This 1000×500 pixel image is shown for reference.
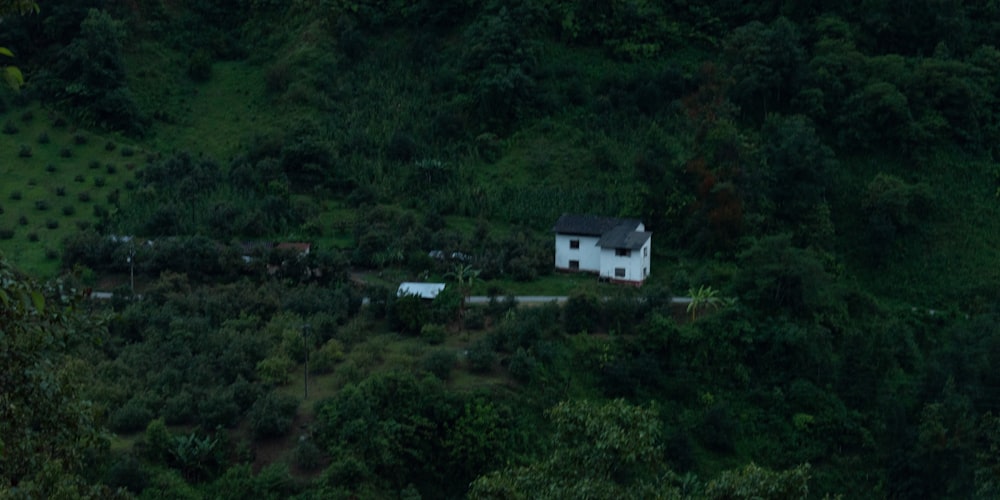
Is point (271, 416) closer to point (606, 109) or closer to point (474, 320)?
point (474, 320)

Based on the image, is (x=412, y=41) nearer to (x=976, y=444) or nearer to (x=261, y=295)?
(x=261, y=295)

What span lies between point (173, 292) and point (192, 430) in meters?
6.95

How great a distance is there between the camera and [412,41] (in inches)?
1647

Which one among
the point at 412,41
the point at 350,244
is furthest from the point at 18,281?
the point at 412,41

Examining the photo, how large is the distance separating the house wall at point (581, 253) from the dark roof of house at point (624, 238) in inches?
14.1

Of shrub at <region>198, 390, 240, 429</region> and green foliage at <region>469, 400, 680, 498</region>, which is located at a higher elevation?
green foliage at <region>469, 400, 680, 498</region>

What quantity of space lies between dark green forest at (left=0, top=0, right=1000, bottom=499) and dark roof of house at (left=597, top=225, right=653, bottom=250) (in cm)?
109

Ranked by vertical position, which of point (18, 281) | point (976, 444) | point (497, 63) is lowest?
point (976, 444)

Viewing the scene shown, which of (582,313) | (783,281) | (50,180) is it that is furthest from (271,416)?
(50,180)

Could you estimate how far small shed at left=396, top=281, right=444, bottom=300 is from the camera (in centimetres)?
2991

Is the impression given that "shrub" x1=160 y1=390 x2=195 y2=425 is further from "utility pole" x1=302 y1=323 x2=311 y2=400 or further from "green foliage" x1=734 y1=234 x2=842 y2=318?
"green foliage" x1=734 y1=234 x2=842 y2=318

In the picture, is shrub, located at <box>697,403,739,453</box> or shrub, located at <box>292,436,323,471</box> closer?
shrub, located at <box>292,436,323,471</box>

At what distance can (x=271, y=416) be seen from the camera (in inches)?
949

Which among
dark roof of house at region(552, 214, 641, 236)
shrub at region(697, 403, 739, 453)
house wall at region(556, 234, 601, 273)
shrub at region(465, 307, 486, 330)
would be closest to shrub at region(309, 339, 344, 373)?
shrub at region(465, 307, 486, 330)
